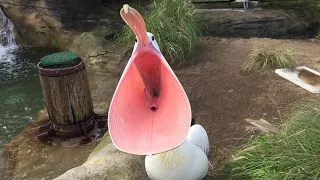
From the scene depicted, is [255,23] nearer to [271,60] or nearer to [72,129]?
[271,60]

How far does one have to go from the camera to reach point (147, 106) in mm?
2094

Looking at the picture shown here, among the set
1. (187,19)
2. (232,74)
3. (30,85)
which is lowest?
(30,85)

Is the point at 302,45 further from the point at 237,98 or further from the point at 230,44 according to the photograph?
the point at 237,98

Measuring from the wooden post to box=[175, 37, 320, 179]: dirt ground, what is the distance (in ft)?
3.61

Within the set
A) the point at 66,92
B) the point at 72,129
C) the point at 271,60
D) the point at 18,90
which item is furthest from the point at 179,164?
the point at 18,90

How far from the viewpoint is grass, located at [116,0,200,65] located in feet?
17.6

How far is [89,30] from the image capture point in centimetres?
655

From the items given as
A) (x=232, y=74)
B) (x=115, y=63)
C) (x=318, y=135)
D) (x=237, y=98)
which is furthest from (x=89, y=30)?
(x=318, y=135)

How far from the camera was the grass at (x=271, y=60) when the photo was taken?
15.4 ft

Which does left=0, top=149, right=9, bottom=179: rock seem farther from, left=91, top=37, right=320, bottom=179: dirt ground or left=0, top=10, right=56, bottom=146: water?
left=91, top=37, right=320, bottom=179: dirt ground

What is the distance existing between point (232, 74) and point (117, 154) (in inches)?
88.1

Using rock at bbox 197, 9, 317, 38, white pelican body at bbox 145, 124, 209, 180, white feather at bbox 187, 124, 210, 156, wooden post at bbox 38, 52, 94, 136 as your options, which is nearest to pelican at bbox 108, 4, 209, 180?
white pelican body at bbox 145, 124, 209, 180

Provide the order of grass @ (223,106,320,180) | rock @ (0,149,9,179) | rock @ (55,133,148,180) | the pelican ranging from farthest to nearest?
1. rock @ (0,149,9,179)
2. rock @ (55,133,148,180)
3. grass @ (223,106,320,180)
4. the pelican

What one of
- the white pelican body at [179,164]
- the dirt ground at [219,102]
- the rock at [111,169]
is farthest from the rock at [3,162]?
the white pelican body at [179,164]
